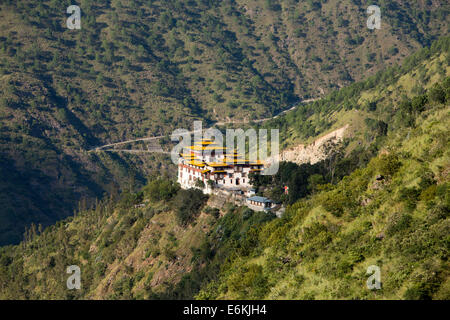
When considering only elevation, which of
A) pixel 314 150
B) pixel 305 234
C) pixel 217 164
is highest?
pixel 314 150

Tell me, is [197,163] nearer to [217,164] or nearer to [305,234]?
[217,164]

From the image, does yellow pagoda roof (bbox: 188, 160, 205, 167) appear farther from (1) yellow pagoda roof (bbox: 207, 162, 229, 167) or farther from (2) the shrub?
(2) the shrub

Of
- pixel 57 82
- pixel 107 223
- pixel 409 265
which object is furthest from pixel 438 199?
pixel 57 82

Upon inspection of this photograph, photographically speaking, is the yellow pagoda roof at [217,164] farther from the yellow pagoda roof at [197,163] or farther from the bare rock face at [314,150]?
the bare rock face at [314,150]

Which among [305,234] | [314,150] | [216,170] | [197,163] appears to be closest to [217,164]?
[216,170]
